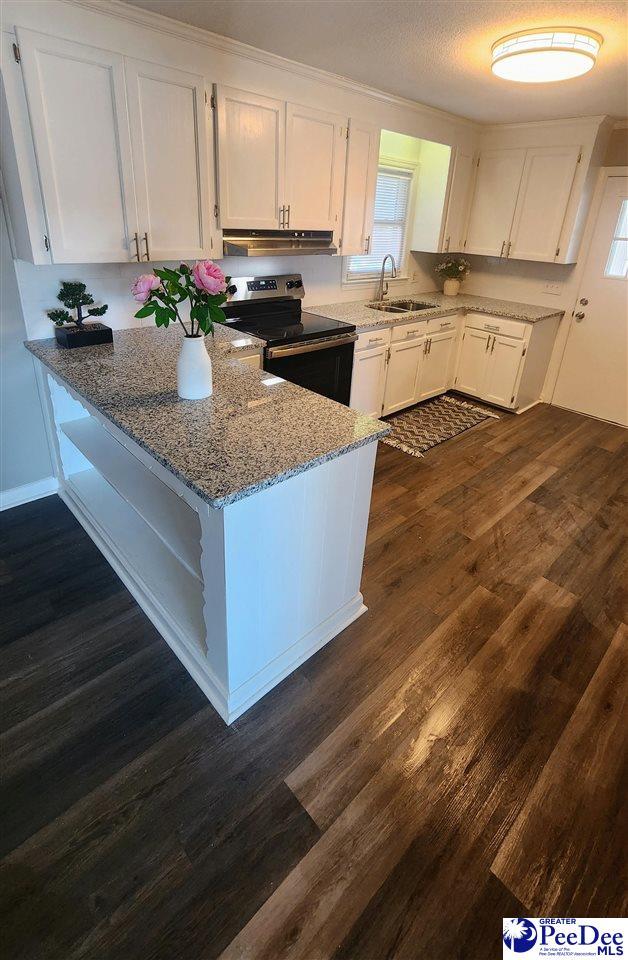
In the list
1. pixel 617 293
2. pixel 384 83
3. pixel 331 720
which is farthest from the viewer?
pixel 617 293

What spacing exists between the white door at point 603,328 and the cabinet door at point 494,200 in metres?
0.73

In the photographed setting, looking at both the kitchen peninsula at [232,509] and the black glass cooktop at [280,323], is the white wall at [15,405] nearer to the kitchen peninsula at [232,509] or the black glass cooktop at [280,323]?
the kitchen peninsula at [232,509]

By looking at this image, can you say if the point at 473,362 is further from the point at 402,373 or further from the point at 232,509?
the point at 232,509

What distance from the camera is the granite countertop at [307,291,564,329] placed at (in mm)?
3779

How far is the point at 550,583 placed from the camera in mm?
2506

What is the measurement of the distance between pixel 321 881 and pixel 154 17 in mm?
3398

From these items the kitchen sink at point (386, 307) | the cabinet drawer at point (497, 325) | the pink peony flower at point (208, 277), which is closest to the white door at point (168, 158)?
the pink peony flower at point (208, 277)

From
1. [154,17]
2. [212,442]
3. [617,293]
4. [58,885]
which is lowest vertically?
[58,885]

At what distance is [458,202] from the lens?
4.43 meters

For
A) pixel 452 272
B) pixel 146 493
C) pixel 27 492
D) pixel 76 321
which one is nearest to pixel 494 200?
pixel 452 272

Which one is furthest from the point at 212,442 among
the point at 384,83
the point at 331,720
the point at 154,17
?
the point at 384,83

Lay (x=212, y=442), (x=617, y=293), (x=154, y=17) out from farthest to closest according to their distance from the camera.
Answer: (x=617, y=293) → (x=154, y=17) → (x=212, y=442)

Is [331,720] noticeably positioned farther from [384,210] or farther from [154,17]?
[384,210]

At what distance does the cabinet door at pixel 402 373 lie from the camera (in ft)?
13.3
